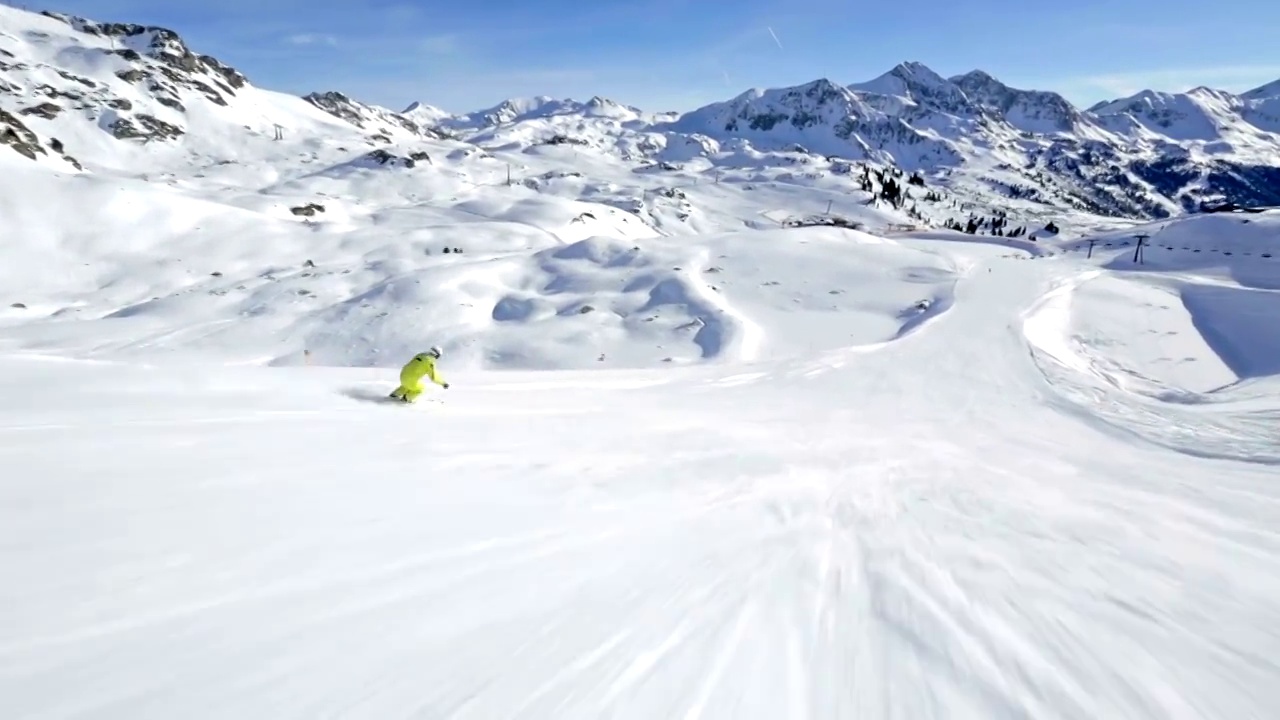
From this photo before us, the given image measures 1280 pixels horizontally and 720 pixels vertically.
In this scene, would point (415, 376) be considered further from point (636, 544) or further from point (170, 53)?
point (170, 53)

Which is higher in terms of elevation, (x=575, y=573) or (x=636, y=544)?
(x=575, y=573)

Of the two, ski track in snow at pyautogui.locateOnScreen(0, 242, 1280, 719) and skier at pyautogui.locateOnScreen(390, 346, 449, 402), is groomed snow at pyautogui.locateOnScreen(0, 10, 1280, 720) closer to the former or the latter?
ski track in snow at pyautogui.locateOnScreen(0, 242, 1280, 719)

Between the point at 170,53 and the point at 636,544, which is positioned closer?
the point at 636,544

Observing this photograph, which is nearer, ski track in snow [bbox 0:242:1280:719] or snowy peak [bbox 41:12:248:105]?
ski track in snow [bbox 0:242:1280:719]

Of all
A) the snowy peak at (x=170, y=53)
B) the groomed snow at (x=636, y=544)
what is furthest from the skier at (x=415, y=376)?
the snowy peak at (x=170, y=53)

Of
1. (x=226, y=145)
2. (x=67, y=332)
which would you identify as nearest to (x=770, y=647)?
(x=67, y=332)

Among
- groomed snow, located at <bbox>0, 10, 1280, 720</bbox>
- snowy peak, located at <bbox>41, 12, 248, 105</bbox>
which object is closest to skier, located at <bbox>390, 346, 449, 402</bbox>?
groomed snow, located at <bbox>0, 10, 1280, 720</bbox>

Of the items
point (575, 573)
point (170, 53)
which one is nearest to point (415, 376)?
point (575, 573)

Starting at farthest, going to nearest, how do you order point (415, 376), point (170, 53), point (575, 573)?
point (170, 53) < point (415, 376) < point (575, 573)

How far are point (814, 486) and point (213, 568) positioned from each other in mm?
5504

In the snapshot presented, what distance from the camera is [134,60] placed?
122188 mm

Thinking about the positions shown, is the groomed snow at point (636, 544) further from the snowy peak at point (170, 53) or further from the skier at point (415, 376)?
the snowy peak at point (170, 53)

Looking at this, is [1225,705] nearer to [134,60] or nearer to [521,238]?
[521,238]

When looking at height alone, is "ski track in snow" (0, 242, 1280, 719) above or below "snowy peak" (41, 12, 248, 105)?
below
